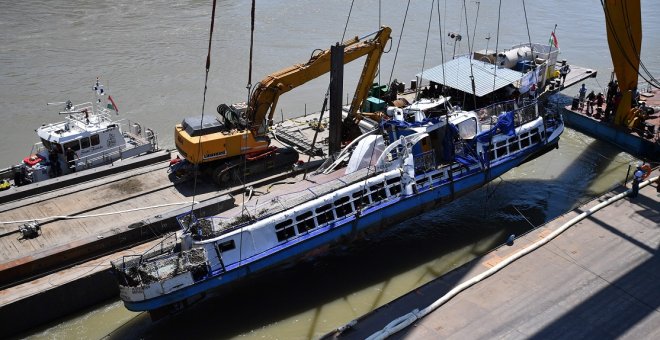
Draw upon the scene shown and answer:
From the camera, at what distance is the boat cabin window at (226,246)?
14.4m

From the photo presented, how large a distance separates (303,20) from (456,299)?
3351cm

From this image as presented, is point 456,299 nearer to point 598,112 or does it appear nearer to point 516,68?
point 598,112

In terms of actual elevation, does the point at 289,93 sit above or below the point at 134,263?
below

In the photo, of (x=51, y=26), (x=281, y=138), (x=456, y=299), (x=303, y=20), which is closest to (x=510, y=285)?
(x=456, y=299)

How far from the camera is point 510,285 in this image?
14.2 m

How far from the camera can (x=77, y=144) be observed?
1973cm

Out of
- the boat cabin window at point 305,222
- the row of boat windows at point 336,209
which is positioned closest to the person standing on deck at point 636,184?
the row of boat windows at point 336,209

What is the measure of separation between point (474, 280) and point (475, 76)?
12983mm

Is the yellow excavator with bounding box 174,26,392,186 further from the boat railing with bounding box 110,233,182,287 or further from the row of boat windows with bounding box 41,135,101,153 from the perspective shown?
the boat railing with bounding box 110,233,182,287

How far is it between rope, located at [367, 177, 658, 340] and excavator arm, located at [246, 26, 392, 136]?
8608 millimetres

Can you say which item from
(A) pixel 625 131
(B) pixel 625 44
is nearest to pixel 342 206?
(B) pixel 625 44

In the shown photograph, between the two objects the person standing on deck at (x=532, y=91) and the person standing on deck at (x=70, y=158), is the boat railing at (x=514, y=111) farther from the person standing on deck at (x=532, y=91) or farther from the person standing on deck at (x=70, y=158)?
the person standing on deck at (x=70, y=158)

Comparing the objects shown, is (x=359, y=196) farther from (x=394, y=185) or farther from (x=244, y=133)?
(x=244, y=133)

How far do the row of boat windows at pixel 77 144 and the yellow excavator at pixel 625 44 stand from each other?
18.9 m
